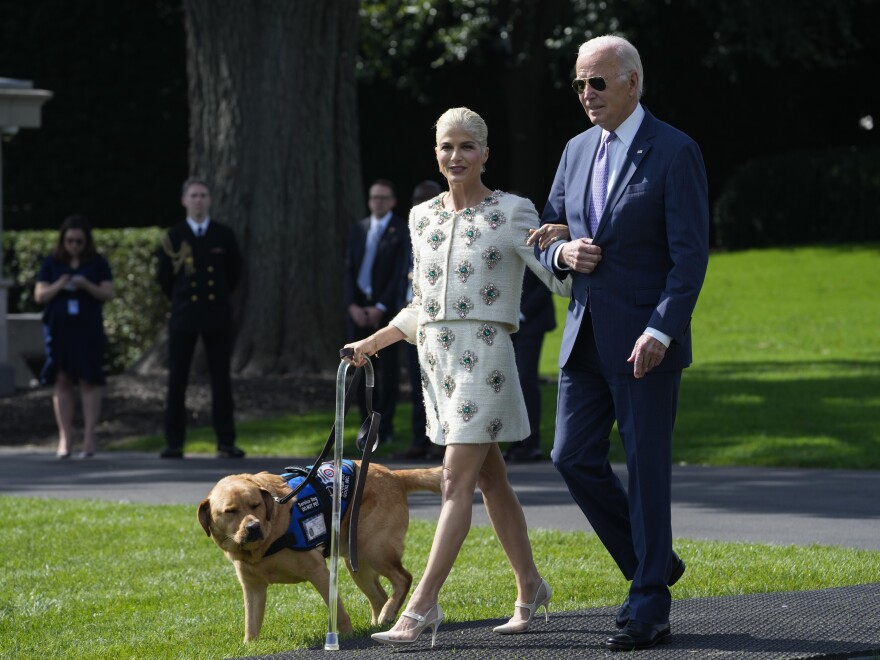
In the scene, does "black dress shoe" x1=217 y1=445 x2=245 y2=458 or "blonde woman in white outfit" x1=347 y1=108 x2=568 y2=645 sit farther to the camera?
"black dress shoe" x1=217 y1=445 x2=245 y2=458

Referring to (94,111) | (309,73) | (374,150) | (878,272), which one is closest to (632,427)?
(309,73)

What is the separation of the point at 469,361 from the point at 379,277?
7.09m

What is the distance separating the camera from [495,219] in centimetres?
550

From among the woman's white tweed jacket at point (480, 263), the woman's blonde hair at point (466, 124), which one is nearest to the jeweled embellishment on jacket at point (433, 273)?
the woman's white tweed jacket at point (480, 263)

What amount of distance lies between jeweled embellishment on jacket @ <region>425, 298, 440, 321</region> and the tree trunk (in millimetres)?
10249

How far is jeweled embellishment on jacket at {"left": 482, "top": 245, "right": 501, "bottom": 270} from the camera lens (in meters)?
5.47

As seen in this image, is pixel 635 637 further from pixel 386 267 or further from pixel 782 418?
pixel 782 418

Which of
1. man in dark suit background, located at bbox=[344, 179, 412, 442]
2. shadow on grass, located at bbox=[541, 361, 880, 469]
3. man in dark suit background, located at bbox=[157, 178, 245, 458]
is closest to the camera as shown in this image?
shadow on grass, located at bbox=[541, 361, 880, 469]

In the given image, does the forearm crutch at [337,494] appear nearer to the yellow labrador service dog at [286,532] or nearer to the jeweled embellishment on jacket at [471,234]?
the yellow labrador service dog at [286,532]

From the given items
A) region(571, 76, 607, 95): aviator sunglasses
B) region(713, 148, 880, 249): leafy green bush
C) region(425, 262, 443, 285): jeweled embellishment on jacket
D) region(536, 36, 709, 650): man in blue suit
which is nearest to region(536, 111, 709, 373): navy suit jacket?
region(536, 36, 709, 650): man in blue suit

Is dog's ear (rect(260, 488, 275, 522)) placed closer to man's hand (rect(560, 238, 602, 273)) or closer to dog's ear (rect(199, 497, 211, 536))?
dog's ear (rect(199, 497, 211, 536))

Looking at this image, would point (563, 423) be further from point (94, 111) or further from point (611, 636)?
point (94, 111)

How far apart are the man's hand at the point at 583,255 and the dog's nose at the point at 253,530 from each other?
1.49 meters

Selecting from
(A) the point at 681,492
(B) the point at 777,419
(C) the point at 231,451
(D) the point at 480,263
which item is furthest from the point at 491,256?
(B) the point at 777,419
